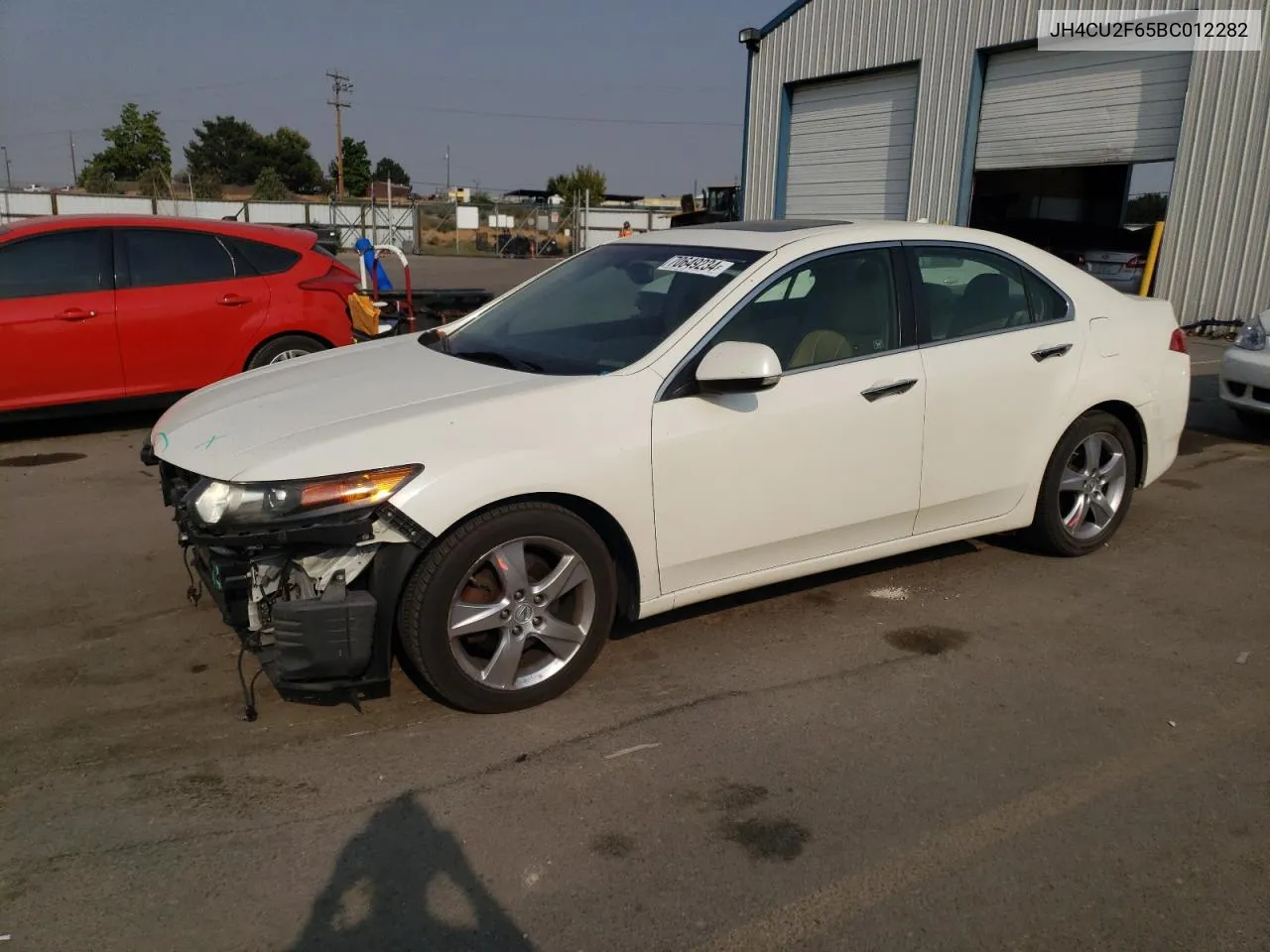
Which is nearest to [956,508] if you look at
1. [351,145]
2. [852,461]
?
[852,461]

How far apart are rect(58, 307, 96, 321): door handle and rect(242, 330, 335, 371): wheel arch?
3.50 feet

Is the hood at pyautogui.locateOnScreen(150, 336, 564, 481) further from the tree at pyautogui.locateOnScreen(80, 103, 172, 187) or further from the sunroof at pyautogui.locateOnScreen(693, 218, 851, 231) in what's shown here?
the tree at pyautogui.locateOnScreen(80, 103, 172, 187)

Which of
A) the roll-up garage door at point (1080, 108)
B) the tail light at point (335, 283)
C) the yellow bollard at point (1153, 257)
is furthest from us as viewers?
the roll-up garage door at point (1080, 108)

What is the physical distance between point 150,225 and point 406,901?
6.44 m

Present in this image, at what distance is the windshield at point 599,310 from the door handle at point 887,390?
69cm

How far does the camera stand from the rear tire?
25.0ft

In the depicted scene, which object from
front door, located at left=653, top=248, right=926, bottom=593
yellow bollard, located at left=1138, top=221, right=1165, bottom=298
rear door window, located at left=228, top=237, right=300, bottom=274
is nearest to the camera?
front door, located at left=653, top=248, right=926, bottom=593

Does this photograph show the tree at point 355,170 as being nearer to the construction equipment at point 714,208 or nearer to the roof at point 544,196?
the roof at point 544,196

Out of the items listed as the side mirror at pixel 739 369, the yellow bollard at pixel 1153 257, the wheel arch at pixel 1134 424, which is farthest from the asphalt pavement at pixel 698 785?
the yellow bollard at pixel 1153 257

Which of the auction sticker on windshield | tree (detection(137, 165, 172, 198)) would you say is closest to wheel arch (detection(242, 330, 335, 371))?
the auction sticker on windshield

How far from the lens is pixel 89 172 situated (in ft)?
235

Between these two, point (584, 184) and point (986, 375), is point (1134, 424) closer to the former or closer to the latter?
point (986, 375)

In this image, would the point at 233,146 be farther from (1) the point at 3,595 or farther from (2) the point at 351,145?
(1) the point at 3,595

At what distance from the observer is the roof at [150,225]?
23.4ft
